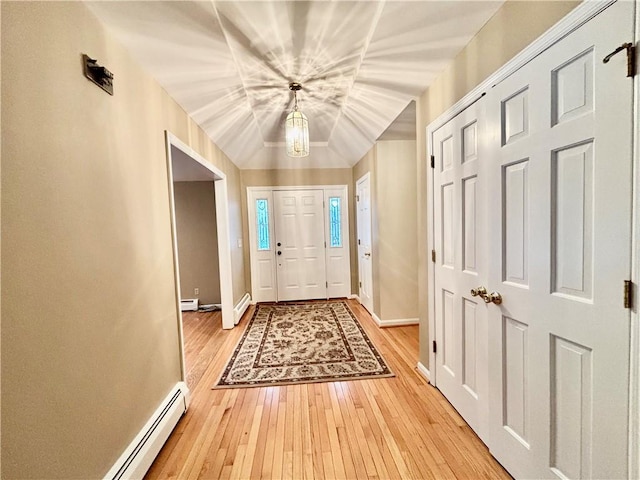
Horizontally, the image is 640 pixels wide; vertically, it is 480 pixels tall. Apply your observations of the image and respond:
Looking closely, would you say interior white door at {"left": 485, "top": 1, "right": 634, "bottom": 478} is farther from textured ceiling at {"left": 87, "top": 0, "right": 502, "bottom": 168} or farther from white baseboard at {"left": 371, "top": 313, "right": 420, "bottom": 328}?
white baseboard at {"left": 371, "top": 313, "right": 420, "bottom": 328}

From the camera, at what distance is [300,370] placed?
2.35 metres

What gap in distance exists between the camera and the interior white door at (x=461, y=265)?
1.52m

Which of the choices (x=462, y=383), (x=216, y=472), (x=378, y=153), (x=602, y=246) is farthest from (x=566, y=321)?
(x=378, y=153)

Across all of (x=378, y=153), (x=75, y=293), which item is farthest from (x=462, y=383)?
(x=378, y=153)

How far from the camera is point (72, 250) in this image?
1.05 meters

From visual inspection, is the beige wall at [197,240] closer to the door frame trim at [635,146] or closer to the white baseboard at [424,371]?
the white baseboard at [424,371]

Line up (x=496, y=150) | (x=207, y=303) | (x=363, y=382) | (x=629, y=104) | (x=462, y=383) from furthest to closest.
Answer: (x=207, y=303) → (x=363, y=382) → (x=462, y=383) → (x=496, y=150) → (x=629, y=104)

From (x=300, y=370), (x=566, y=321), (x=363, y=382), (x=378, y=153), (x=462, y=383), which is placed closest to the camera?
(x=566, y=321)

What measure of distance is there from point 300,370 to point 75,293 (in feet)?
A: 5.90

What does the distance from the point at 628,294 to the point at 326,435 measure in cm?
160

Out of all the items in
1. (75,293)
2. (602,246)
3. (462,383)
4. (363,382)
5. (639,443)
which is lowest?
(363,382)

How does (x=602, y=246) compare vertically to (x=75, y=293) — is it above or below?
above

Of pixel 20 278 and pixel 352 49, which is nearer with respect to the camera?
pixel 20 278

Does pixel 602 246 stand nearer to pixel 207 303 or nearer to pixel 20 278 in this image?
pixel 20 278
